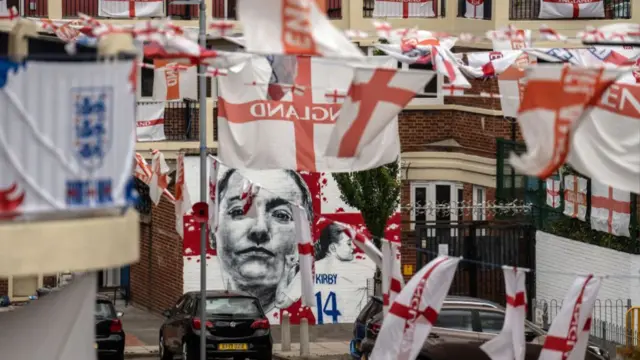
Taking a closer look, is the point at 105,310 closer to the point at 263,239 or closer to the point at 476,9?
the point at 263,239

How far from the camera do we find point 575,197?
29.3 meters

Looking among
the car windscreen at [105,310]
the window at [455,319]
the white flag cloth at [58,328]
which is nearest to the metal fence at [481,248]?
the car windscreen at [105,310]

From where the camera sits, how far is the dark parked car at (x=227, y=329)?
26344 mm

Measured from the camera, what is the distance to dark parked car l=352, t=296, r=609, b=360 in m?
22.9

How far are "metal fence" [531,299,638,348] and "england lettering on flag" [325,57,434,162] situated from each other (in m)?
11.4

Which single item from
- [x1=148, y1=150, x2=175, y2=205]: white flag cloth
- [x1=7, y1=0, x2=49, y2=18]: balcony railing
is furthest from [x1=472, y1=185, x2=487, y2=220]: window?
[x1=7, y1=0, x2=49, y2=18]: balcony railing

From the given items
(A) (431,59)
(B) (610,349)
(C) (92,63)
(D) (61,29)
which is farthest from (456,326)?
(C) (92,63)

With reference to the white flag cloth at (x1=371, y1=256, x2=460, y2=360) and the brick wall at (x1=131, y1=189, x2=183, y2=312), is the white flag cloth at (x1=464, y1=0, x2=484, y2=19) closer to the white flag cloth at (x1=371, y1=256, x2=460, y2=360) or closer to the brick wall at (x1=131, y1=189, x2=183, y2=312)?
the brick wall at (x1=131, y1=189, x2=183, y2=312)

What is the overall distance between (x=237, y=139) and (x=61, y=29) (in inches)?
94.4

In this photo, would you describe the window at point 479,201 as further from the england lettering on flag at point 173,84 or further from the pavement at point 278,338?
the england lettering on flag at point 173,84

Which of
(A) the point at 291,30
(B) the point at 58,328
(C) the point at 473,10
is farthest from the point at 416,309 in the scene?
(C) the point at 473,10

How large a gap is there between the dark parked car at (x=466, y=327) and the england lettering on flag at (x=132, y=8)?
12608 millimetres

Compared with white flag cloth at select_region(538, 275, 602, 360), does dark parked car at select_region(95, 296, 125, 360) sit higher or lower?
lower

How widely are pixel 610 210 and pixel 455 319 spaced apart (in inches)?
224
